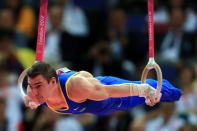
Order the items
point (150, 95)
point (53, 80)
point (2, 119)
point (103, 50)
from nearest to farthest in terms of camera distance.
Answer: point (150, 95) < point (53, 80) < point (2, 119) < point (103, 50)

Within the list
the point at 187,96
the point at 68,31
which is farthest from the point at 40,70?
the point at 68,31

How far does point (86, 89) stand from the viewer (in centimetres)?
541

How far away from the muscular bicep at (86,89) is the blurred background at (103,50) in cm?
293

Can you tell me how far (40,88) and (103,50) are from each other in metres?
4.07

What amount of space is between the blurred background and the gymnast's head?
9.77ft

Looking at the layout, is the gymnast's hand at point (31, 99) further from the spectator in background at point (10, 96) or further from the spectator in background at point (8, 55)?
the spectator in background at point (8, 55)

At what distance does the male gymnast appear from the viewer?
5.43m

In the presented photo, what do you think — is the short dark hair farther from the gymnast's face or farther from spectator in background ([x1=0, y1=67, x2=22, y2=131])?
spectator in background ([x1=0, y1=67, x2=22, y2=131])

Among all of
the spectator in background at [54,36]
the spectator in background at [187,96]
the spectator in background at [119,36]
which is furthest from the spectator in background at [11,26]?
the spectator in background at [187,96]

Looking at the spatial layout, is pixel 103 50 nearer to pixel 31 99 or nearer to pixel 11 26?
pixel 11 26

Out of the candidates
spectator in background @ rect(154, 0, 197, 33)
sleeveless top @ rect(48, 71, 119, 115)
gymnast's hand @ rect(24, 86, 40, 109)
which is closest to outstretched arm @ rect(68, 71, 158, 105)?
sleeveless top @ rect(48, 71, 119, 115)

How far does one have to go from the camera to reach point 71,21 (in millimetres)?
10062

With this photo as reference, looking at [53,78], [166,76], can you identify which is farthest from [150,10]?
[166,76]

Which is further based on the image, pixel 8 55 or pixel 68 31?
pixel 68 31
